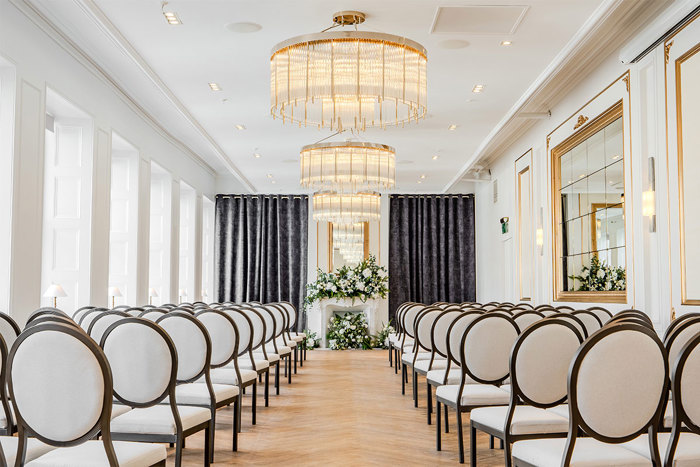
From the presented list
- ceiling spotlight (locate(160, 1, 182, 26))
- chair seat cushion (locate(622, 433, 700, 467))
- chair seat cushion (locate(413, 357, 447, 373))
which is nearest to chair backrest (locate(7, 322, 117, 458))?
chair seat cushion (locate(622, 433, 700, 467))

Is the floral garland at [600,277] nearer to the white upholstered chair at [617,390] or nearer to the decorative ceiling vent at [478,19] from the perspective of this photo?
the decorative ceiling vent at [478,19]

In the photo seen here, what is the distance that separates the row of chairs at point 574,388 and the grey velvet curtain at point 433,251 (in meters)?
10.4

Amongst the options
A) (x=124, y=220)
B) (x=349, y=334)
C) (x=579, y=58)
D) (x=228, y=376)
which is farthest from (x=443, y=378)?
(x=349, y=334)

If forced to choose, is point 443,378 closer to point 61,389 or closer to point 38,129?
point 61,389

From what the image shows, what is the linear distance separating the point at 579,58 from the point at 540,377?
510 cm

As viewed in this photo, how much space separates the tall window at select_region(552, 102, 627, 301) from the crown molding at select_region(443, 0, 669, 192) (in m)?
0.61

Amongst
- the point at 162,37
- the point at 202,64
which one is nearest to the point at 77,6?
the point at 162,37

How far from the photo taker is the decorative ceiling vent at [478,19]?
5.81 m

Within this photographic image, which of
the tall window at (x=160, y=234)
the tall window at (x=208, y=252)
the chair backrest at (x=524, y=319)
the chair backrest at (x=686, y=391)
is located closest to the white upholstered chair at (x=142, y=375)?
the chair backrest at (x=686, y=391)

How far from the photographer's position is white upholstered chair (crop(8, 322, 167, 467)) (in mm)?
2484

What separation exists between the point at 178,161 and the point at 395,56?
26.6 feet

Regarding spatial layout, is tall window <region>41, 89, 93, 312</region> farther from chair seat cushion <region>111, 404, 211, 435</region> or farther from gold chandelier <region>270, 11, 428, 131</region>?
chair seat cushion <region>111, 404, 211, 435</region>

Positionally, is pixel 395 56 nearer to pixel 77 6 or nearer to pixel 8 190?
pixel 77 6

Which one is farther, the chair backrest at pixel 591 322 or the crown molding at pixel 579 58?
the crown molding at pixel 579 58
